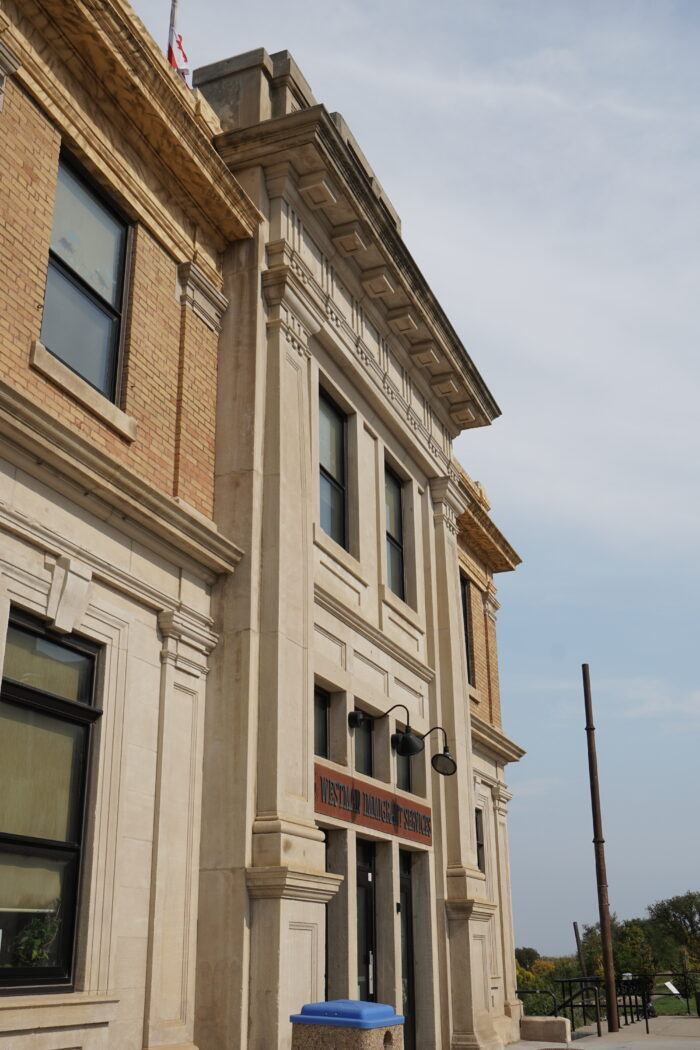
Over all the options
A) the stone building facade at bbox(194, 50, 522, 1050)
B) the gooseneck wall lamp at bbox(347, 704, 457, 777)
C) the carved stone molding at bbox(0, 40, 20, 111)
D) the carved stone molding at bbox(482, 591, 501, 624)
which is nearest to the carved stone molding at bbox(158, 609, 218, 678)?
the stone building facade at bbox(194, 50, 522, 1050)

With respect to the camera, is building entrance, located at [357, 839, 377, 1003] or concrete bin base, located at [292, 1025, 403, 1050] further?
building entrance, located at [357, 839, 377, 1003]

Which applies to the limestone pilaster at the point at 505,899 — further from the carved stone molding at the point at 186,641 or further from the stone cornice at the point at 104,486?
the stone cornice at the point at 104,486

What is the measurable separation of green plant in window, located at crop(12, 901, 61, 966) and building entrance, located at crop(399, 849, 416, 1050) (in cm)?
681

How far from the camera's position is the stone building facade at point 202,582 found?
816cm

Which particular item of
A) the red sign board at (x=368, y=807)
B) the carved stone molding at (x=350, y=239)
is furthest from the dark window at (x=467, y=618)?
the carved stone molding at (x=350, y=239)

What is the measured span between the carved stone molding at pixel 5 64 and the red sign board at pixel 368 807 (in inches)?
291

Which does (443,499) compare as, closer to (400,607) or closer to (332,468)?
(400,607)

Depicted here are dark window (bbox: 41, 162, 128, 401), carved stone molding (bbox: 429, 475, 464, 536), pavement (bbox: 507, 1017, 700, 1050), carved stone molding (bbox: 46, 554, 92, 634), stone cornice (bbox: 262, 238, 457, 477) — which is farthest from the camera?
pavement (bbox: 507, 1017, 700, 1050)

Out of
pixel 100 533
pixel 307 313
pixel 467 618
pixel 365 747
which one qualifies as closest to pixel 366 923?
pixel 365 747

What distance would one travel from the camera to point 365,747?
13.8m

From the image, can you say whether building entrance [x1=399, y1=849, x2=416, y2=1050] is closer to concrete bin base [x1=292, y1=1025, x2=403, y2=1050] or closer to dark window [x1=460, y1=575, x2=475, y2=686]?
concrete bin base [x1=292, y1=1025, x2=403, y2=1050]

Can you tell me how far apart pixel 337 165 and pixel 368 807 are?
7.86 meters

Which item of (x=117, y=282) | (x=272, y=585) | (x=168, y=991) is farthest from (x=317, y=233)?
(x=168, y=991)

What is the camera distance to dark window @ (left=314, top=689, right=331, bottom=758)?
12.5 m
